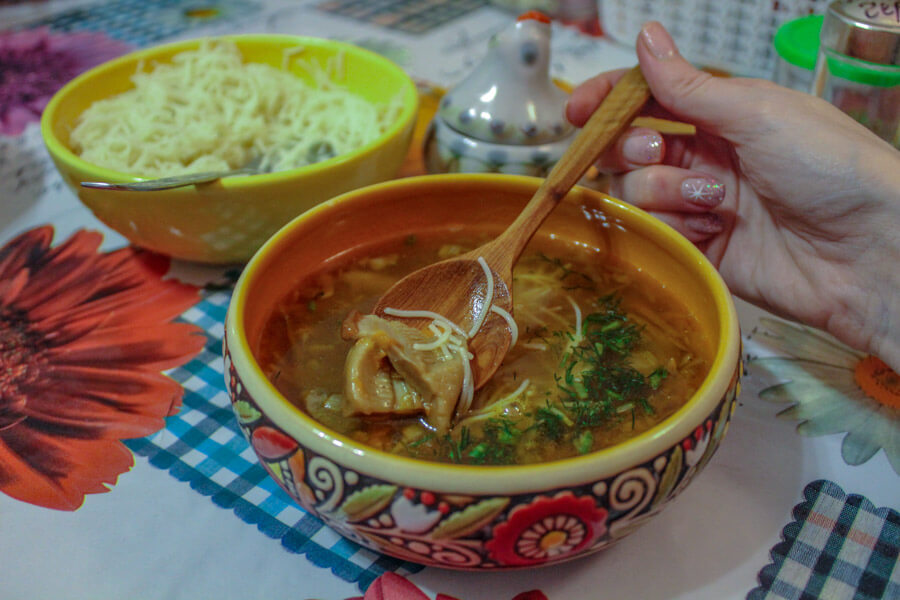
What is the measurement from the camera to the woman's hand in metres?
1.20

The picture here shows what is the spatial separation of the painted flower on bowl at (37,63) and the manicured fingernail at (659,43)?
5.81 feet

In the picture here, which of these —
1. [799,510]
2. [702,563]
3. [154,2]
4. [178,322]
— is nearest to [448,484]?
[702,563]

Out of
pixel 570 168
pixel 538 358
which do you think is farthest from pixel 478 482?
pixel 570 168

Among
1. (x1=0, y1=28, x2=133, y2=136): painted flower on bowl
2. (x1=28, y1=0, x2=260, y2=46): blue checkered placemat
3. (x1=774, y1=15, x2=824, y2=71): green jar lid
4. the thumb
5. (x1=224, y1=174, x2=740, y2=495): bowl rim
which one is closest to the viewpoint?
(x1=224, y1=174, x2=740, y2=495): bowl rim

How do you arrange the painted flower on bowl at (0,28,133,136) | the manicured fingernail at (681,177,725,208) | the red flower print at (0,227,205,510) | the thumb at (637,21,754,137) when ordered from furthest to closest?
1. the painted flower on bowl at (0,28,133,136)
2. the manicured fingernail at (681,177,725,208)
3. the thumb at (637,21,754,137)
4. the red flower print at (0,227,205,510)

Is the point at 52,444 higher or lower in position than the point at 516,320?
lower

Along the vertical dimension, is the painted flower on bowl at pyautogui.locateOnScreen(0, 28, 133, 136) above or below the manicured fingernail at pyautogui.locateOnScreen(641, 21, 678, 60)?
below

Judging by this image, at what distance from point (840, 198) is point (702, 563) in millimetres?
663

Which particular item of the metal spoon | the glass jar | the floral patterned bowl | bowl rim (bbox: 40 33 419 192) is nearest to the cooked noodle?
bowl rim (bbox: 40 33 419 192)

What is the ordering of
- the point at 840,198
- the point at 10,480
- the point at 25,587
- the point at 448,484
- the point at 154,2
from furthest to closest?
the point at 154,2 → the point at 840,198 → the point at 10,480 → the point at 25,587 → the point at 448,484

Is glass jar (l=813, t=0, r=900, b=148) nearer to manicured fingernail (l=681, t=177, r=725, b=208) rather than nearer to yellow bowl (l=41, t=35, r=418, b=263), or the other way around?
manicured fingernail (l=681, t=177, r=725, b=208)

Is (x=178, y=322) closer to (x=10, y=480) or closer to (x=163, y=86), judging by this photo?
(x=10, y=480)

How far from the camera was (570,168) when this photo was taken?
4.06ft

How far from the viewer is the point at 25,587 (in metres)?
0.94
